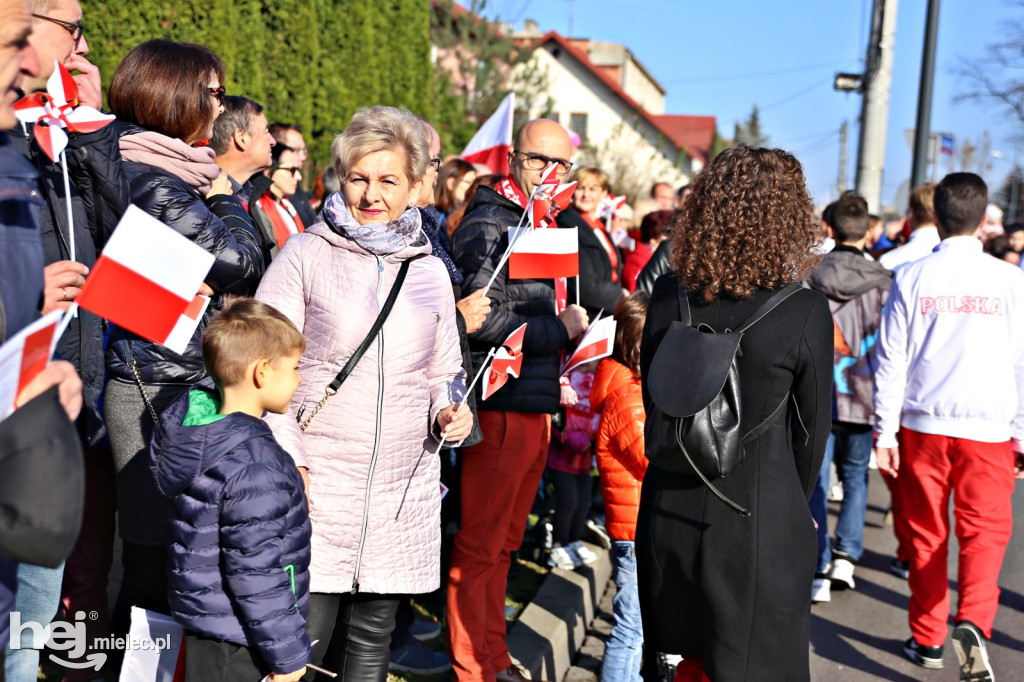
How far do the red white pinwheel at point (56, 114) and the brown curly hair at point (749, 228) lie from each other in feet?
5.98

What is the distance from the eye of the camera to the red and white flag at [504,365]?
3645 millimetres

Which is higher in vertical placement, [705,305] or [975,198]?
[975,198]

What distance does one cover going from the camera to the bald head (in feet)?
14.7

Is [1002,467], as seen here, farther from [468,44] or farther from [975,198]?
[468,44]

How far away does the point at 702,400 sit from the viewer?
9.53 feet

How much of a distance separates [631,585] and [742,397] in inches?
57.1

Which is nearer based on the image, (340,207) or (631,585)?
(340,207)

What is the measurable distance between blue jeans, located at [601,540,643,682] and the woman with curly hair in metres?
0.97

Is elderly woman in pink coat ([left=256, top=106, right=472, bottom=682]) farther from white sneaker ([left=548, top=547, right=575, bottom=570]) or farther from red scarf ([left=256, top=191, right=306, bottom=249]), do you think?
white sneaker ([left=548, top=547, right=575, bottom=570])

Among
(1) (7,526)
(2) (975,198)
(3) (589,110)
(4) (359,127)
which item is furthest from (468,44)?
(3) (589,110)

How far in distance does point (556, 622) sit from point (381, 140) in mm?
2763

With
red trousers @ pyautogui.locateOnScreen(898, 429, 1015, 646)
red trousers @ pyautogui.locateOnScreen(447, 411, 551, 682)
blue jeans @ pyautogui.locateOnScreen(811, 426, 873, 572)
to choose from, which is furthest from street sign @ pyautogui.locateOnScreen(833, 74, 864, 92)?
red trousers @ pyautogui.locateOnScreen(447, 411, 551, 682)

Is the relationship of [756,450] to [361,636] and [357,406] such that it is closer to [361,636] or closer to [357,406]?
[357,406]

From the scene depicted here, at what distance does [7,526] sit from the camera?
175 cm
